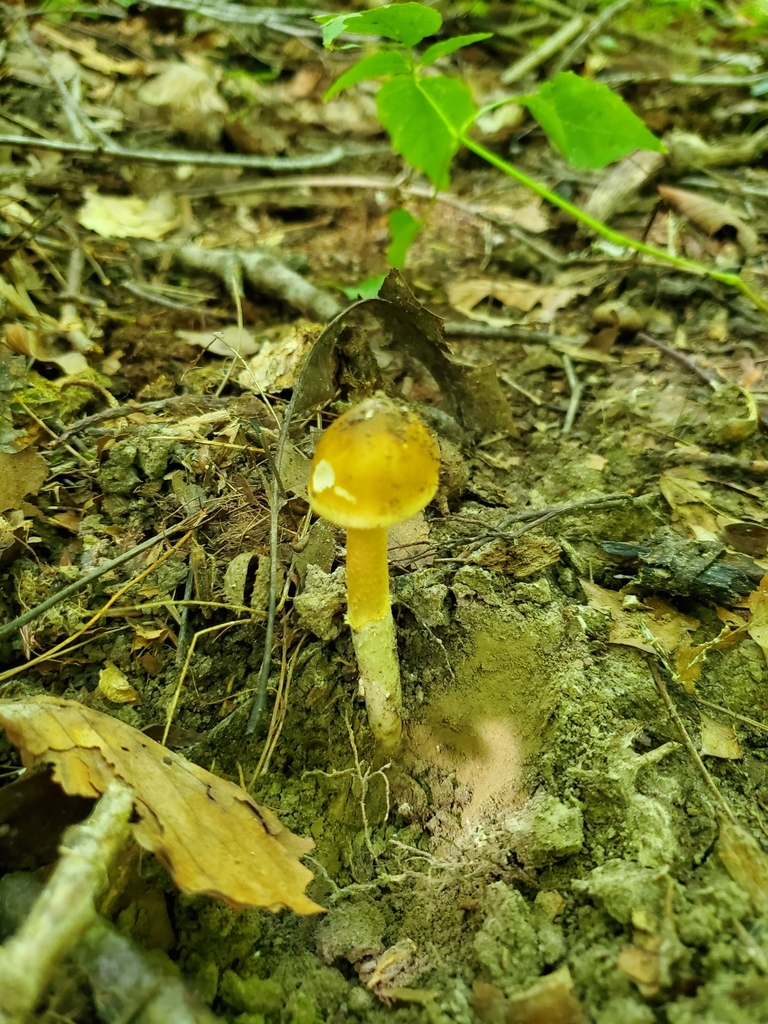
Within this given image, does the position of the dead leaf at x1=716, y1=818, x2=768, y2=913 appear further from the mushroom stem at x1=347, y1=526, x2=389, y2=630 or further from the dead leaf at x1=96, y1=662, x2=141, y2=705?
the dead leaf at x1=96, y1=662, x2=141, y2=705

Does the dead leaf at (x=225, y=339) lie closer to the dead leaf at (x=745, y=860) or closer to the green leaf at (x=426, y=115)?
the green leaf at (x=426, y=115)

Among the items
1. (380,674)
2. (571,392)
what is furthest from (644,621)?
(571,392)

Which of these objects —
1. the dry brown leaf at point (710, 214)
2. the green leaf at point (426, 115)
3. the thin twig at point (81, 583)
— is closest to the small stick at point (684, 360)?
the dry brown leaf at point (710, 214)

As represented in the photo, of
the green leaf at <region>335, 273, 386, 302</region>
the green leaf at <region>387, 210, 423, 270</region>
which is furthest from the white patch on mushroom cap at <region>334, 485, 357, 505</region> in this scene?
the green leaf at <region>335, 273, 386, 302</region>

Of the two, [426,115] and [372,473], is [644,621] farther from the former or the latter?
[426,115]

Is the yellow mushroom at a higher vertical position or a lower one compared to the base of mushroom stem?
higher

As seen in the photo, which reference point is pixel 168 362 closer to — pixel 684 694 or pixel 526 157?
pixel 684 694
